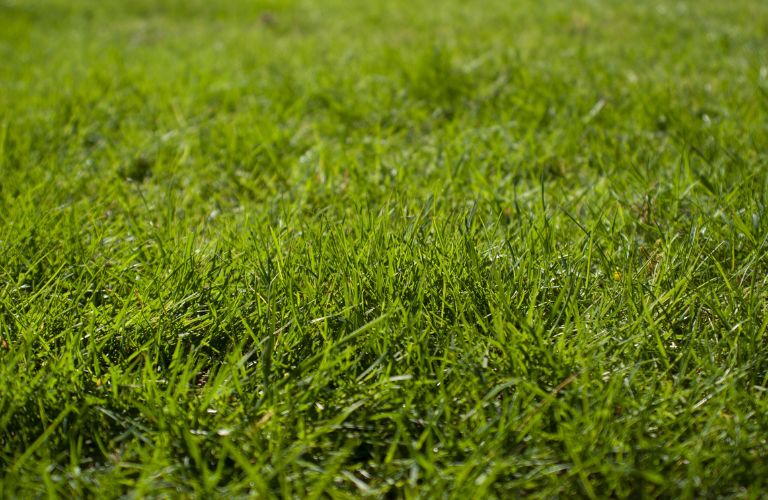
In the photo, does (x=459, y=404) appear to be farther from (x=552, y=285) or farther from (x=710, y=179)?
(x=710, y=179)

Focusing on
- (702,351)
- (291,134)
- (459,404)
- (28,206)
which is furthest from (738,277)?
(28,206)

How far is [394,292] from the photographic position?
6.33ft

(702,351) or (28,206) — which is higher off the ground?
(28,206)

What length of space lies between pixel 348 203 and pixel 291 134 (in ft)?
2.92

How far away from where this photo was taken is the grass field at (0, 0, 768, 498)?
1.49m

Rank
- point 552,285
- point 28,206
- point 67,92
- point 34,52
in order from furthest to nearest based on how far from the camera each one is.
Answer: point 34,52 → point 67,92 → point 28,206 → point 552,285

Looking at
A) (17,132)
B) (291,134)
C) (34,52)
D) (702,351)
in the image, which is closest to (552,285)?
(702,351)

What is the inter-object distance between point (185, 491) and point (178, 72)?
3.46m

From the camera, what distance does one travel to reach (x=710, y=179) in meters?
2.52

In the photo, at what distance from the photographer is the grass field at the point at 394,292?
149cm

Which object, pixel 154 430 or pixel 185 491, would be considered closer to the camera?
pixel 185 491

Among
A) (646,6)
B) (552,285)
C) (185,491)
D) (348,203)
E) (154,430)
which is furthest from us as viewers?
(646,6)

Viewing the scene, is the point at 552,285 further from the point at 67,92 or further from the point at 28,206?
the point at 67,92

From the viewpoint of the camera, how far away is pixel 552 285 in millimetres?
2002
